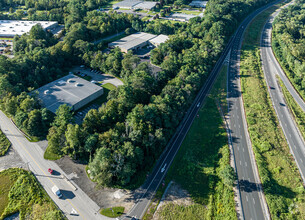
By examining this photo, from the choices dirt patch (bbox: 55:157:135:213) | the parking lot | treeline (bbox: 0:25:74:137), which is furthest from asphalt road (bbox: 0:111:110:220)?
the parking lot

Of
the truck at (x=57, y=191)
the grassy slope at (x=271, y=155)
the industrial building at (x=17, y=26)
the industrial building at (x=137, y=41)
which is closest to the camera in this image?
the grassy slope at (x=271, y=155)

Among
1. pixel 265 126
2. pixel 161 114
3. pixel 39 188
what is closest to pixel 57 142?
pixel 39 188

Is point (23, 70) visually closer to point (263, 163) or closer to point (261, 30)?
point (263, 163)

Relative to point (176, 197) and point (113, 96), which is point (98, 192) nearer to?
point (176, 197)

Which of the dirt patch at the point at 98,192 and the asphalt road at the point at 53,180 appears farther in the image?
the dirt patch at the point at 98,192

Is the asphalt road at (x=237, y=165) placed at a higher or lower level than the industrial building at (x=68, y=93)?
lower

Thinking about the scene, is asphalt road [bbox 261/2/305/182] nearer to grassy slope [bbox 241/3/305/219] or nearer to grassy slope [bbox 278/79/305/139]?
grassy slope [bbox 278/79/305/139]

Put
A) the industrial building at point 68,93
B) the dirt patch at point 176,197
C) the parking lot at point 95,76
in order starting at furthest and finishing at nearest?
the parking lot at point 95,76
the industrial building at point 68,93
the dirt patch at point 176,197

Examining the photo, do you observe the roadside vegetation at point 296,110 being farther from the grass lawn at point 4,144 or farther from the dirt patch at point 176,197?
the grass lawn at point 4,144

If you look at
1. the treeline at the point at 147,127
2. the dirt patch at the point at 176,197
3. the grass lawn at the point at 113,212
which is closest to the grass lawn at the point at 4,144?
the treeline at the point at 147,127
